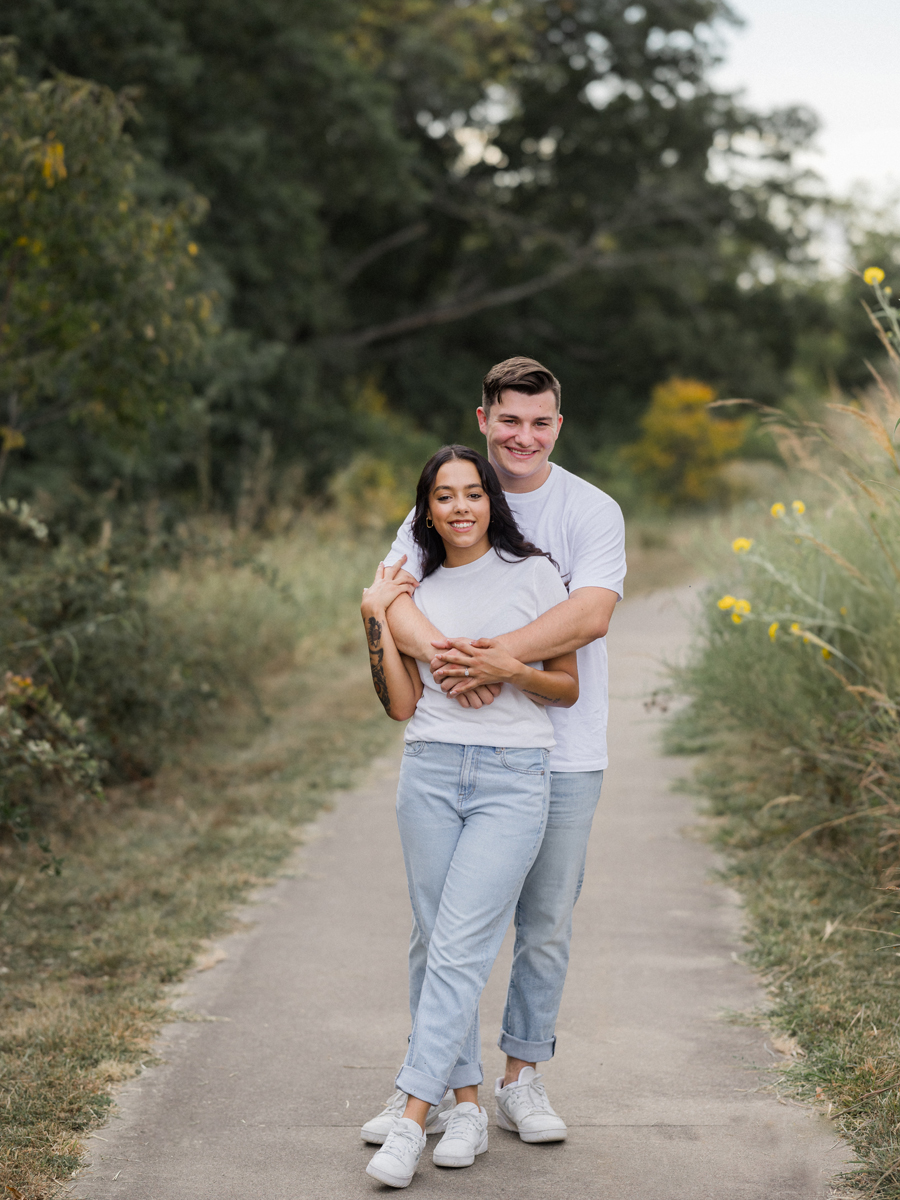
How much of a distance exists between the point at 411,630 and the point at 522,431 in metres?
0.61

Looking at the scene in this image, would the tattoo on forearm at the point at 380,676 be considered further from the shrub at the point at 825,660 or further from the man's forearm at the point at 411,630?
the shrub at the point at 825,660

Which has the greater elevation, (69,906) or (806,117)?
(806,117)

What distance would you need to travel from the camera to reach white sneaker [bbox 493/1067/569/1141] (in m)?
3.39

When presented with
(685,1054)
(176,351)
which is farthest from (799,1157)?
(176,351)

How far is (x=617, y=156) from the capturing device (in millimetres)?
27922

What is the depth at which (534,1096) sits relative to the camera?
346 centimetres

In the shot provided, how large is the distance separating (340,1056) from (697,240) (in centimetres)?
2697

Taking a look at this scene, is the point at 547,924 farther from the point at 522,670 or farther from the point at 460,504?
the point at 460,504

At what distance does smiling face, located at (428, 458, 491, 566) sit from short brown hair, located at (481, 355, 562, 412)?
0.24 metres

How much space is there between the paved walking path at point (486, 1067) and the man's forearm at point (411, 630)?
133 centimetres

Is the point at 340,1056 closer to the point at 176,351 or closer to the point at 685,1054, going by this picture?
the point at 685,1054

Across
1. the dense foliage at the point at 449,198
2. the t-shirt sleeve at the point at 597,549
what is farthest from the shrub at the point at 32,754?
the dense foliage at the point at 449,198

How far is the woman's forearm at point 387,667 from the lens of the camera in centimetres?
326

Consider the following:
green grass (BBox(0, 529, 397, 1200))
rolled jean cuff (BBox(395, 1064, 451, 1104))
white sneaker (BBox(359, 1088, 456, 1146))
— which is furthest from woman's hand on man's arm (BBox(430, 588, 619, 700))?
green grass (BBox(0, 529, 397, 1200))
